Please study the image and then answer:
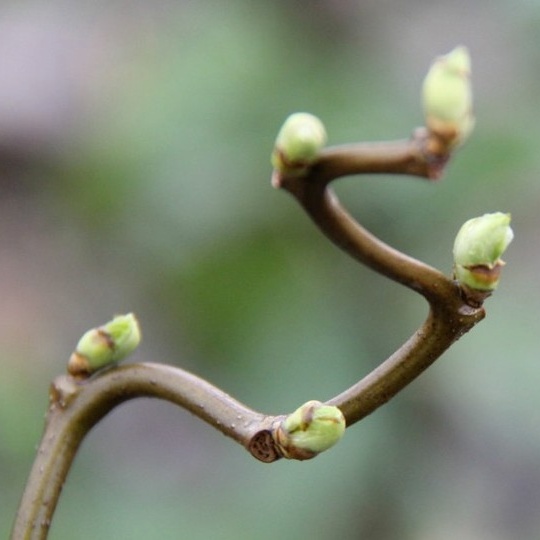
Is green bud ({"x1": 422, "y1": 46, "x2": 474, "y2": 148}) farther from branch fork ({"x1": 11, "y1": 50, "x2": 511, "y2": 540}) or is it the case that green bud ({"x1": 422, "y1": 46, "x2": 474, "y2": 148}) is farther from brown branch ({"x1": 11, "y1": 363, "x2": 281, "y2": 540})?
brown branch ({"x1": 11, "y1": 363, "x2": 281, "y2": 540})

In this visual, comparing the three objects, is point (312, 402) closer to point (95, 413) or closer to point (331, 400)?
point (331, 400)

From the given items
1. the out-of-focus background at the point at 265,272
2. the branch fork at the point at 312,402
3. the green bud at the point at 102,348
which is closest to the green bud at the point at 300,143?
the branch fork at the point at 312,402

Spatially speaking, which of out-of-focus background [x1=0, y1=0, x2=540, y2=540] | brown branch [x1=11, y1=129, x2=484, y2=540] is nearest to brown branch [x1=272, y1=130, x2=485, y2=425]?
brown branch [x1=11, y1=129, x2=484, y2=540]

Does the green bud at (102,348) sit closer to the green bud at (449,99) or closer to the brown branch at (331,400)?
the brown branch at (331,400)

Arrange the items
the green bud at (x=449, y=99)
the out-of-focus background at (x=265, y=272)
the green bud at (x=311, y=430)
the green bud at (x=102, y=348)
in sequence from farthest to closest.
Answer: the out-of-focus background at (x=265, y=272) → the green bud at (x=102, y=348) → the green bud at (x=311, y=430) → the green bud at (x=449, y=99)

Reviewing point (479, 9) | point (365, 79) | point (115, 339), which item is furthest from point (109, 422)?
point (115, 339)
